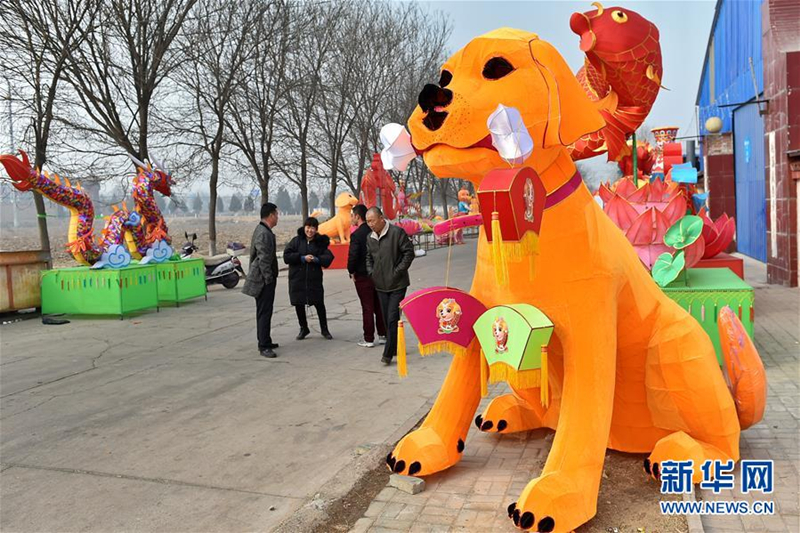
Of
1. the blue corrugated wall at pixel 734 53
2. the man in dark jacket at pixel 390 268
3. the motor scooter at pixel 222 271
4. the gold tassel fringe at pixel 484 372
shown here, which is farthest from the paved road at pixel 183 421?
the blue corrugated wall at pixel 734 53

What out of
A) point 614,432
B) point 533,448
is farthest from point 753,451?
point 533,448

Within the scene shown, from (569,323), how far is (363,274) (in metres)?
4.99

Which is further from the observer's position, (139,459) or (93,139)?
(93,139)

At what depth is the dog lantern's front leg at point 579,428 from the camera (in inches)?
121

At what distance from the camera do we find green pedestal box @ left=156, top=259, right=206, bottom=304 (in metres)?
11.7

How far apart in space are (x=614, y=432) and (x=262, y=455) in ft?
7.74

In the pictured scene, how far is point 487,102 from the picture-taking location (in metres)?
3.09

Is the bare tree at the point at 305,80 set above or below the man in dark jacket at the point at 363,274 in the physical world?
above

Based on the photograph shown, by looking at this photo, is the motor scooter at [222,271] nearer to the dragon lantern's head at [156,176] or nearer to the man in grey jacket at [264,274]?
the dragon lantern's head at [156,176]

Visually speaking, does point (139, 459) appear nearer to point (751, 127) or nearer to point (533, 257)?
point (533, 257)

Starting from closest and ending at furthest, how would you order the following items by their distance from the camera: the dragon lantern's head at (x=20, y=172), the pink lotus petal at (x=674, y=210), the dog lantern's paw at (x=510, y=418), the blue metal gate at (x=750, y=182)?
the dog lantern's paw at (x=510, y=418), the pink lotus petal at (x=674, y=210), the dragon lantern's head at (x=20, y=172), the blue metal gate at (x=750, y=182)

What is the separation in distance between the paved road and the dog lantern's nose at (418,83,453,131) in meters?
2.27

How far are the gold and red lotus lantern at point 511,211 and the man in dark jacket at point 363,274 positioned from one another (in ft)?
16.9

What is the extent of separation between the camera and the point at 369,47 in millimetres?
25969
